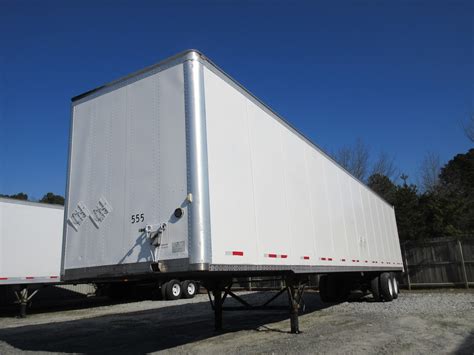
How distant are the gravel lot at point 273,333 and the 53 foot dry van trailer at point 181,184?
3.72 feet

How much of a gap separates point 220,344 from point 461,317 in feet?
18.9

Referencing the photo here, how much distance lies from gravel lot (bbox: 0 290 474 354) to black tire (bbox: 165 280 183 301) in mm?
6143

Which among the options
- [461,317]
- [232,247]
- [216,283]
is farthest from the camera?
[461,317]

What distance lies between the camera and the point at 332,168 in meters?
10.6

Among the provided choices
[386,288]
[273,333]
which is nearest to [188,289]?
[386,288]

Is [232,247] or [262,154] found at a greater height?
[262,154]

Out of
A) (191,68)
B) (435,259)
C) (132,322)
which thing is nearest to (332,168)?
(191,68)

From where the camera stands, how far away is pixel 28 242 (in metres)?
14.4

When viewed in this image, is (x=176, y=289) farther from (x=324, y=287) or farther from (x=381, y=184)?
(x=381, y=184)

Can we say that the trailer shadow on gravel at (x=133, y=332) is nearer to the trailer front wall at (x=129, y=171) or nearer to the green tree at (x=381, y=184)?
the trailer front wall at (x=129, y=171)

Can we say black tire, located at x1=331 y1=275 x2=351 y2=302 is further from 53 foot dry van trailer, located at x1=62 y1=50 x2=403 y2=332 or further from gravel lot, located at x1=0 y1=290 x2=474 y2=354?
53 foot dry van trailer, located at x1=62 y1=50 x2=403 y2=332

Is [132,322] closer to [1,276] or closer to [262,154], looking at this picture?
[1,276]

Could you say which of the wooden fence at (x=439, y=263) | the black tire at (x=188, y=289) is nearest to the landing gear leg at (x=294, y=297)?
the wooden fence at (x=439, y=263)

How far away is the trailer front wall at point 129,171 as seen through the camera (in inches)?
215
